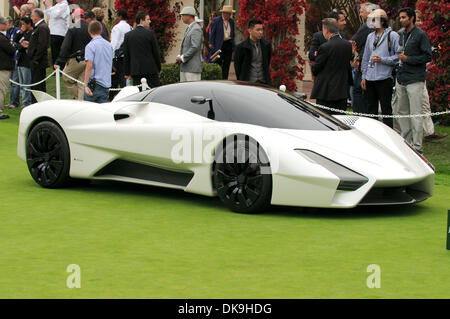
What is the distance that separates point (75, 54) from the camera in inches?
615

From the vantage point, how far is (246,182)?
329 inches

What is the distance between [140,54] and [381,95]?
409 centimetres

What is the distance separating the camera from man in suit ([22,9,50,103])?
17.8 m

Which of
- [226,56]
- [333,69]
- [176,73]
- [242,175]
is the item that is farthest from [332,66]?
[176,73]

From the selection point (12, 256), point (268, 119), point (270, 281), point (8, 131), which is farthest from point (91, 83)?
point (270, 281)

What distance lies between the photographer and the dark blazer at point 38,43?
17.8 meters

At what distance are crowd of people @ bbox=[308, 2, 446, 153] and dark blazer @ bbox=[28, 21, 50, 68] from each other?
6.84 metres

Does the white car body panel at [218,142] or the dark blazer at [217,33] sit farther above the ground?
the dark blazer at [217,33]

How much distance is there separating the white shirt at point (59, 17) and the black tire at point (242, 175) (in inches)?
445

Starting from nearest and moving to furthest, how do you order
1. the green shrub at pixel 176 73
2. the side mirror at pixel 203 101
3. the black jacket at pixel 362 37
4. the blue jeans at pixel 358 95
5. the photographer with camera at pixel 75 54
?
the side mirror at pixel 203 101
the blue jeans at pixel 358 95
the black jacket at pixel 362 37
the photographer with camera at pixel 75 54
the green shrub at pixel 176 73

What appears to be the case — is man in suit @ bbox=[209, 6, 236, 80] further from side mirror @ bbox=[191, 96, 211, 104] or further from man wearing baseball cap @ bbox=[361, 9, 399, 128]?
side mirror @ bbox=[191, 96, 211, 104]

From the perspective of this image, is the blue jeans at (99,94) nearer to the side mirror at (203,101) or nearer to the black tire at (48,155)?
the black tire at (48,155)

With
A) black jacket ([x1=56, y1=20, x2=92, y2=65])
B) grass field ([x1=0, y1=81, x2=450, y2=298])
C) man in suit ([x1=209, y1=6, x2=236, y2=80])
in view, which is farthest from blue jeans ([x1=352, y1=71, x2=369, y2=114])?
grass field ([x1=0, y1=81, x2=450, y2=298])

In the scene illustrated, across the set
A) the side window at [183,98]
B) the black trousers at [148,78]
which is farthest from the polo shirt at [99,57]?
the side window at [183,98]
